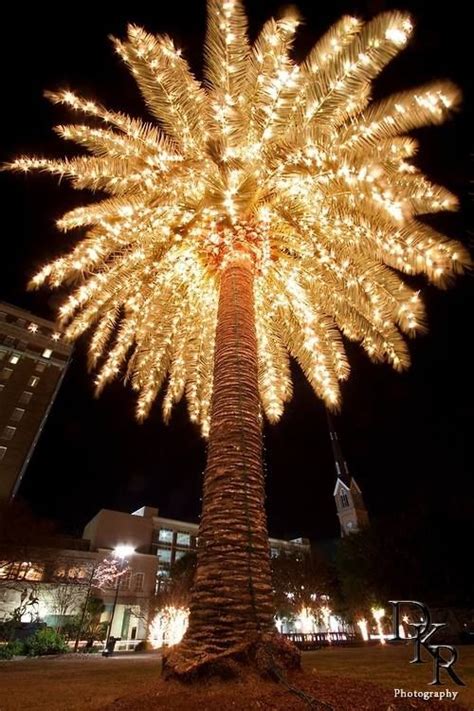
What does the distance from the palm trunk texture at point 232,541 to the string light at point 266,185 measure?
10.7ft

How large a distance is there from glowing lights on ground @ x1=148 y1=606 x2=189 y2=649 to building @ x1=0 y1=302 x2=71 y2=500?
77.1 feet

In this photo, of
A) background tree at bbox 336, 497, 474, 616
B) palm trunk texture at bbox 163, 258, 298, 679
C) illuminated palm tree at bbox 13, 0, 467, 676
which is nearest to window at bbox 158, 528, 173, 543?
background tree at bbox 336, 497, 474, 616

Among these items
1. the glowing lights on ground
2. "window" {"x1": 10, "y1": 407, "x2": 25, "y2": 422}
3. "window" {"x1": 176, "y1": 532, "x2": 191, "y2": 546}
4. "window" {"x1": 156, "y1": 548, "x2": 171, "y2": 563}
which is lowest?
the glowing lights on ground

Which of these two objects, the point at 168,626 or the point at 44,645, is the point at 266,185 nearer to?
the point at 44,645

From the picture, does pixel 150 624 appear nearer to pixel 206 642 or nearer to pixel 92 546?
pixel 92 546

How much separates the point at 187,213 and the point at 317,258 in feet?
11.8

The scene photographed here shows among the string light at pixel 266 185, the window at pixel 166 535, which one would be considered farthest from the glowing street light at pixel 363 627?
the string light at pixel 266 185

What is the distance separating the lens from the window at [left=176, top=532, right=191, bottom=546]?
6936 centimetres

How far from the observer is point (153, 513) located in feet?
217

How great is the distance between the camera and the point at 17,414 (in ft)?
182

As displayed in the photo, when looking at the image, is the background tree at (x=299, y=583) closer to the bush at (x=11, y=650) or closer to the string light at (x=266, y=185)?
the bush at (x=11, y=650)

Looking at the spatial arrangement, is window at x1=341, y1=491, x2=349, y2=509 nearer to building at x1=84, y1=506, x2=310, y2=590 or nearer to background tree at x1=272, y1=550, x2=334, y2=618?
building at x1=84, y1=506, x2=310, y2=590

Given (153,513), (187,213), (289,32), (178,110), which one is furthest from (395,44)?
Answer: (153,513)

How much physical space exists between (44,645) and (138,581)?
31791 millimetres
